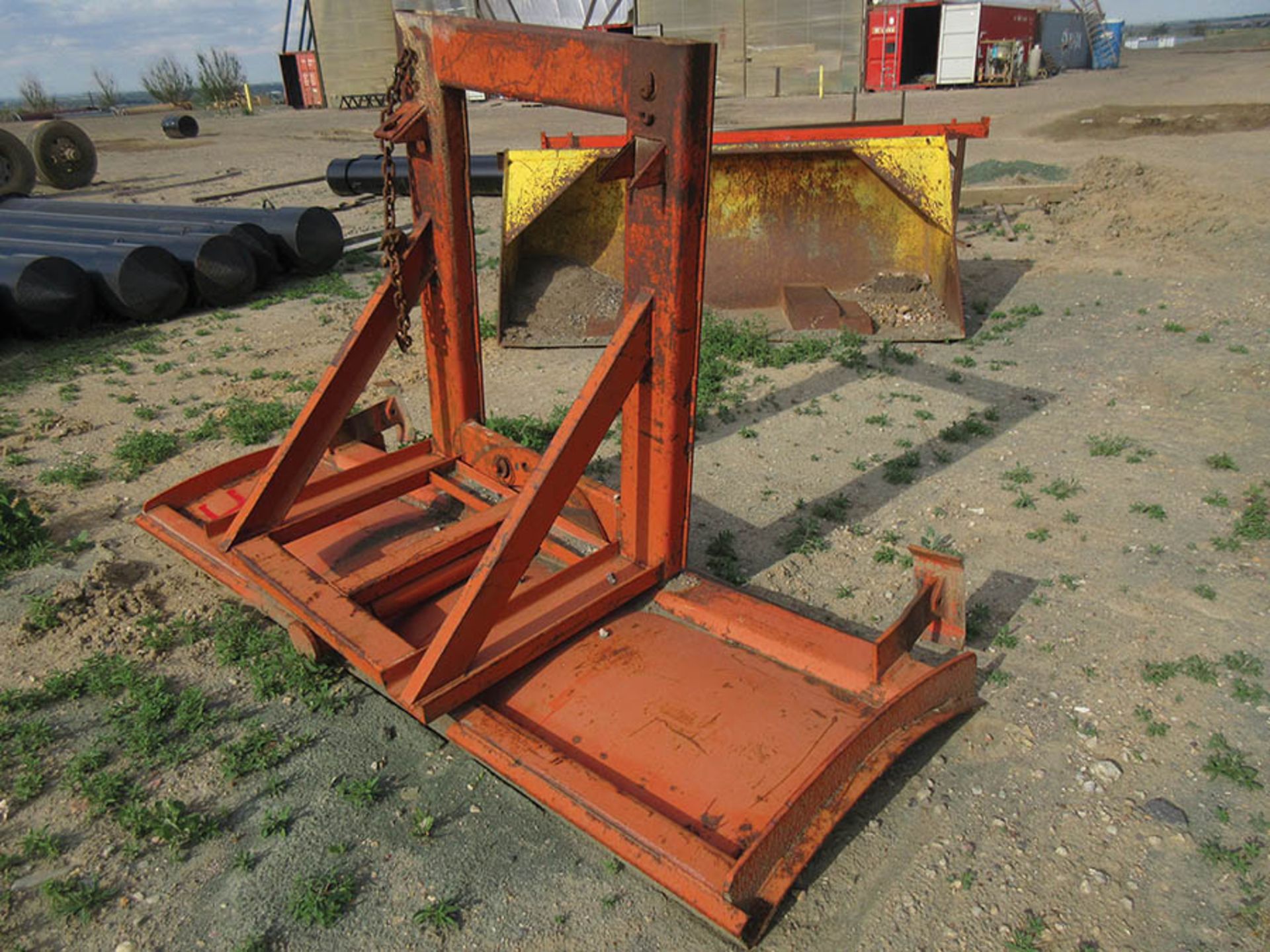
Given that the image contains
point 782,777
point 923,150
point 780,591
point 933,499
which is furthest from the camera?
point 923,150

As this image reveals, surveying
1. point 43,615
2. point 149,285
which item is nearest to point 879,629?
point 43,615

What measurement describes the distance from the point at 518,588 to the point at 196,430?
3148 millimetres

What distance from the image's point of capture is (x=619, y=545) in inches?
125

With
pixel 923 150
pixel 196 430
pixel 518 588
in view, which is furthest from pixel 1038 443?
pixel 196 430

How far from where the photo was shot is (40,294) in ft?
21.7

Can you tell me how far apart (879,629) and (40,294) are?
22.3 feet

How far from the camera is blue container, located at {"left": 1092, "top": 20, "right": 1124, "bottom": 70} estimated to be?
1257 inches

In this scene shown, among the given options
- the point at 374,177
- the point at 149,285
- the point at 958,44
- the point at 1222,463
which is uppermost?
the point at 958,44

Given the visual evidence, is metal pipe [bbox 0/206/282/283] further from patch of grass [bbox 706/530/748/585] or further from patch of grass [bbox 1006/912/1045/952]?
patch of grass [bbox 1006/912/1045/952]

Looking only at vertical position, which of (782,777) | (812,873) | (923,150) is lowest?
(812,873)

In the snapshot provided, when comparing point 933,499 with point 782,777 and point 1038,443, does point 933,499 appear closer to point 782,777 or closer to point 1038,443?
point 1038,443

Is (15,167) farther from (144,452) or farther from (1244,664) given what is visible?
(1244,664)

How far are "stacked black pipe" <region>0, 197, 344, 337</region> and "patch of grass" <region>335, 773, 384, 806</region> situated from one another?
234 inches

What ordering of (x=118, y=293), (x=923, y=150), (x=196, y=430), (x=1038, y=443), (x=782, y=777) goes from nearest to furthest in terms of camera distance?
1. (x=782, y=777)
2. (x=1038, y=443)
3. (x=196, y=430)
4. (x=923, y=150)
5. (x=118, y=293)
